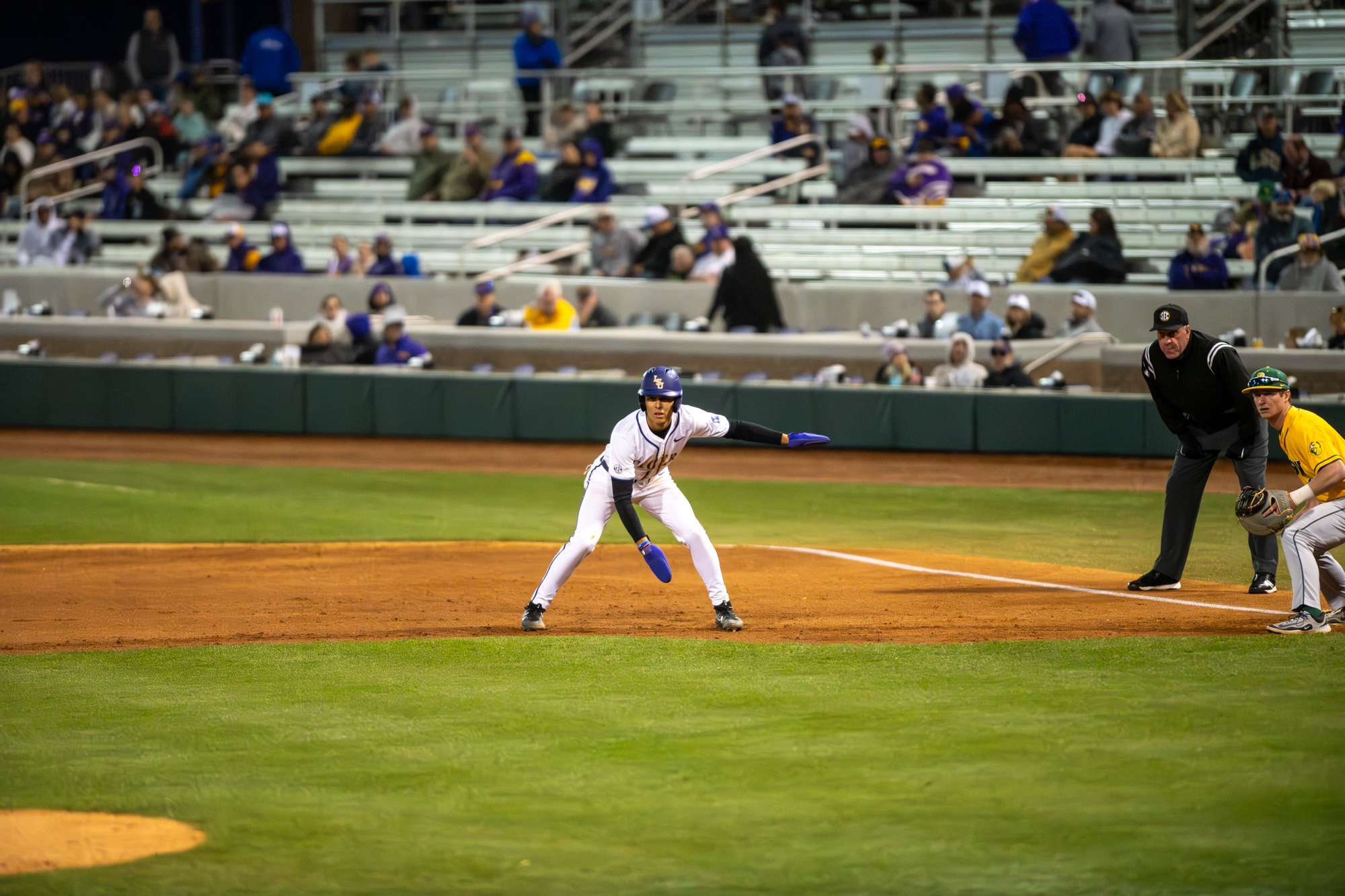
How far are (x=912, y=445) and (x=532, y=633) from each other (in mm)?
8783

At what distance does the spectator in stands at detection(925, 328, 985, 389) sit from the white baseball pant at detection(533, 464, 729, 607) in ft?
27.3

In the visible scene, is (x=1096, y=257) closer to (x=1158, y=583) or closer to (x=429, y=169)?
(x=1158, y=583)

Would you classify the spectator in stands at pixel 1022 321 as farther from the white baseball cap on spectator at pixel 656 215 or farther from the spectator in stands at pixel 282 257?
the spectator in stands at pixel 282 257

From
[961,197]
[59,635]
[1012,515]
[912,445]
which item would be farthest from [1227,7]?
[59,635]

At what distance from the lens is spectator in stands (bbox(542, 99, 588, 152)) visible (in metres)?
23.7

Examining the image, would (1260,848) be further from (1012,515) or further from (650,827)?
(1012,515)

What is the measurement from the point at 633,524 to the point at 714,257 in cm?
1184

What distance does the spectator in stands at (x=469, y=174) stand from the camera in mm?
23391

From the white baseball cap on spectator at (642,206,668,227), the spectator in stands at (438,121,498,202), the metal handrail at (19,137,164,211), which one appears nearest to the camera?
the white baseball cap on spectator at (642,206,668,227)

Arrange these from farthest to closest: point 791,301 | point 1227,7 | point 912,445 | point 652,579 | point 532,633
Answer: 1. point 1227,7
2. point 791,301
3. point 912,445
4. point 652,579
5. point 532,633

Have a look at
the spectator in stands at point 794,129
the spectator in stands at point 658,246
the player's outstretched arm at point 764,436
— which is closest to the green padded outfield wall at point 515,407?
the spectator in stands at point 658,246

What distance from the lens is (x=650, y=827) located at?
18.5 ft

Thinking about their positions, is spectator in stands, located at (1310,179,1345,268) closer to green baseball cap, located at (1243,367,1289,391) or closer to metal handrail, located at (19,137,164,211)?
green baseball cap, located at (1243,367,1289,391)

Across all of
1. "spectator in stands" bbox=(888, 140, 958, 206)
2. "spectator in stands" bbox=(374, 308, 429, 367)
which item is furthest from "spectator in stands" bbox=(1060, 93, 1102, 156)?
"spectator in stands" bbox=(374, 308, 429, 367)
